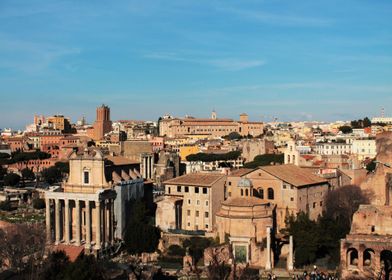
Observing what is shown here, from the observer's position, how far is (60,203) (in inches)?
1645

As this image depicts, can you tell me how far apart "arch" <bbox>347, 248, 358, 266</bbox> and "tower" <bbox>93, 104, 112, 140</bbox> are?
108 metres

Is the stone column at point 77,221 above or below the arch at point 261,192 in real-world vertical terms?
below

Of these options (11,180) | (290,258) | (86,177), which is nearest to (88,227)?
(86,177)

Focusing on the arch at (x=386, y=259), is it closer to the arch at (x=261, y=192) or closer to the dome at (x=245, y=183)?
the dome at (x=245, y=183)

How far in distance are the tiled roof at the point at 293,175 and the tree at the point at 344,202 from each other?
1528mm

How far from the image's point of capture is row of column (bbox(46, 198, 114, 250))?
39.3 m

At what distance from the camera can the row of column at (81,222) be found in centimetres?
3934

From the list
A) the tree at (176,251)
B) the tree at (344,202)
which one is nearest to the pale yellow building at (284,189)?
the tree at (344,202)

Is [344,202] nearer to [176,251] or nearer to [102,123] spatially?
[176,251]

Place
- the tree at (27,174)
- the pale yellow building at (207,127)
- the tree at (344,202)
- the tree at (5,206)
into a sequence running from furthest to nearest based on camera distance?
1. the pale yellow building at (207,127)
2. the tree at (27,174)
3. the tree at (5,206)
4. the tree at (344,202)

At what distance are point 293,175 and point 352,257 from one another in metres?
9.73

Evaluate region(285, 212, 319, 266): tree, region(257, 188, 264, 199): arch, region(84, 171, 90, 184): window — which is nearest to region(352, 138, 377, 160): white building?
region(257, 188, 264, 199): arch

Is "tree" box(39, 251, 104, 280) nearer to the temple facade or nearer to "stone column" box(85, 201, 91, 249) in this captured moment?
"stone column" box(85, 201, 91, 249)

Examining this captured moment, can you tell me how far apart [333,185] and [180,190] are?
12.9 m
